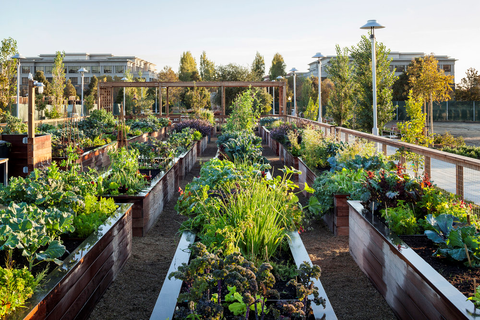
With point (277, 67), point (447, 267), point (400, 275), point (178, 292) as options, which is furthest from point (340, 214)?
point (277, 67)

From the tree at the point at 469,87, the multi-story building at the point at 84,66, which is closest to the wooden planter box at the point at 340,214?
the tree at the point at 469,87

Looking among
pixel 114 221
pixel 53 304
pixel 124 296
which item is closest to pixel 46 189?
pixel 114 221

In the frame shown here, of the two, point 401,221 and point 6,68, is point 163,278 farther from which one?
point 6,68

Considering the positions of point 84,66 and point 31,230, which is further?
point 84,66

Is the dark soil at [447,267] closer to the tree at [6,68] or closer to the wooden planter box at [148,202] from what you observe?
the wooden planter box at [148,202]

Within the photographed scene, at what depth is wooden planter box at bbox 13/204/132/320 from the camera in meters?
2.38

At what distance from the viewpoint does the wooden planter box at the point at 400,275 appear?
2.36 meters

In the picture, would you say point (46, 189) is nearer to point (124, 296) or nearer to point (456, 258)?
point (124, 296)

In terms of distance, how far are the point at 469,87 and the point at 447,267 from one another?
47124 millimetres

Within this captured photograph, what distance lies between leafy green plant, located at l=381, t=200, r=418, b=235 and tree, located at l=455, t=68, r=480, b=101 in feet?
147

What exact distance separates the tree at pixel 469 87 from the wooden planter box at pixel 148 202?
4371 cm

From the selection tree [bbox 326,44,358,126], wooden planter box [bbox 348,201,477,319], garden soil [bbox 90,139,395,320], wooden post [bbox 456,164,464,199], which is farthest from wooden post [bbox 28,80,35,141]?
tree [bbox 326,44,358,126]

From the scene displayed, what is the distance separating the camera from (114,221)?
384 cm

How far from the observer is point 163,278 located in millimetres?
3924
